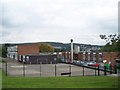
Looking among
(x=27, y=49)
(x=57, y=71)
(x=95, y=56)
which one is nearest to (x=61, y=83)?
(x=57, y=71)

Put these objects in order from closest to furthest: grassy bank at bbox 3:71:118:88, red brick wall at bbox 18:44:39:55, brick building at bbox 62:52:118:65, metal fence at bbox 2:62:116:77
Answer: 1. grassy bank at bbox 3:71:118:88
2. metal fence at bbox 2:62:116:77
3. brick building at bbox 62:52:118:65
4. red brick wall at bbox 18:44:39:55

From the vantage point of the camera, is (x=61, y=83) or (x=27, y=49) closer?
(x=61, y=83)

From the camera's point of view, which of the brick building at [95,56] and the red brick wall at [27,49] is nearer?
the brick building at [95,56]

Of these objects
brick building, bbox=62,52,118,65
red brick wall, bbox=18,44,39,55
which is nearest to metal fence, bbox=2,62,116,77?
brick building, bbox=62,52,118,65

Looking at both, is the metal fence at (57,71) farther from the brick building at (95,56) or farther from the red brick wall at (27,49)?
the red brick wall at (27,49)

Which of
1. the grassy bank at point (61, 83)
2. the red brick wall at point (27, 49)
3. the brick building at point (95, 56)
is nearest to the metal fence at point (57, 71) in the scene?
the grassy bank at point (61, 83)

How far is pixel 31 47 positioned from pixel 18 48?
15.4ft

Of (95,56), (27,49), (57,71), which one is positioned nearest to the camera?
(57,71)

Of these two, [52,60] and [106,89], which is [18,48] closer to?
[52,60]

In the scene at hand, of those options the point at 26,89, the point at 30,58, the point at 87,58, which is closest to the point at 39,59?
the point at 30,58

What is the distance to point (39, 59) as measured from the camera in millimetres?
85812

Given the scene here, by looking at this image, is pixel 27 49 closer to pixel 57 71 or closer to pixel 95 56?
pixel 95 56

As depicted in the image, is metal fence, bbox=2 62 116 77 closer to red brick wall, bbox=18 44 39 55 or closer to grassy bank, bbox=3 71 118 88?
grassy bank, bbox=3 71 118 88

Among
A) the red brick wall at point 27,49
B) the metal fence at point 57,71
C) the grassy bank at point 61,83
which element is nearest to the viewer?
the grassy bank at point 61,83
